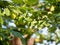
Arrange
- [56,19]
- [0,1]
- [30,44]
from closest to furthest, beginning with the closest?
[0,1], [56,19], [30,44]

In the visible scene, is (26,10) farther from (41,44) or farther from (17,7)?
(41,44)

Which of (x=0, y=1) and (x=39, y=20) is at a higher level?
(x=0, y=1)

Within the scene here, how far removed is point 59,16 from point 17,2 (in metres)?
0.50

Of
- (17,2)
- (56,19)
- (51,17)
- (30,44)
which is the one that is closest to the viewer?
(17,2)

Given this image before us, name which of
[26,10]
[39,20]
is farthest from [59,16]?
[26,10]

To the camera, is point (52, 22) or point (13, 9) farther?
point (52, 22)

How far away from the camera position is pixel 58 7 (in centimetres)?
152

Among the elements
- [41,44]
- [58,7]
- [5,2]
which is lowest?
[41,44]

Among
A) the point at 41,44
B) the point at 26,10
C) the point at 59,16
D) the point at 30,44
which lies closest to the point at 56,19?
the point at 59,16

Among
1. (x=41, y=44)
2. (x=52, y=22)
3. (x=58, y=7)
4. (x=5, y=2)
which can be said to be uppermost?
(x=5, y=2)

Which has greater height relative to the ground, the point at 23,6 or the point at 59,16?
the point at 23,6

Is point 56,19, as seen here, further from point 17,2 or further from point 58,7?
point 17,2

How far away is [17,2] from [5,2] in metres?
0.12

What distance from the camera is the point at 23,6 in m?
1.19
